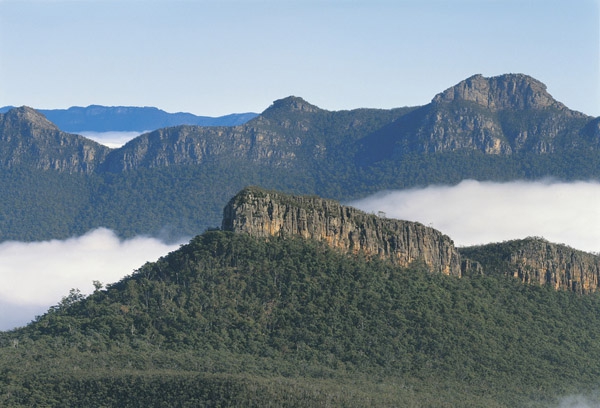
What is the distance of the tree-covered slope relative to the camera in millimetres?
157750

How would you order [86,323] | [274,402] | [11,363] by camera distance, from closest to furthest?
[274,402] < [11,363] < [86,323]

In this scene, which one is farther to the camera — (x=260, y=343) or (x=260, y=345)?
(x=260, y=343)

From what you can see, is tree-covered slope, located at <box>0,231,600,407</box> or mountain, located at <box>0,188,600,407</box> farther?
mountain, located at <box>0,188,600,407</box>

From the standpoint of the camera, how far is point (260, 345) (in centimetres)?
Answer: 18062

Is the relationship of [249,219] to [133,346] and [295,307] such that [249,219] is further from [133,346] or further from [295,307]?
[133,346]

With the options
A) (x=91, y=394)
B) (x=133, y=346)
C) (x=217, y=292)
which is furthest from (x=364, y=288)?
(x=91, y=394)

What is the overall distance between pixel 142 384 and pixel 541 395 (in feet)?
202

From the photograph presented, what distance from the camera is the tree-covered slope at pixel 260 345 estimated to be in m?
158

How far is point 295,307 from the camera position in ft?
618

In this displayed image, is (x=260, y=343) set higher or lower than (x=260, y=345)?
higher

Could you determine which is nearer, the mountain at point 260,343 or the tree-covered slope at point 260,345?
the tree-covered slope at point 260,345

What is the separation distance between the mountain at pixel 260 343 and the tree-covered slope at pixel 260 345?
20 cm

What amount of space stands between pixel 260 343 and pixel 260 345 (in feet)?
1.80

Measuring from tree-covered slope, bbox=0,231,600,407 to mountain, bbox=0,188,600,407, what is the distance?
7.8 inches
